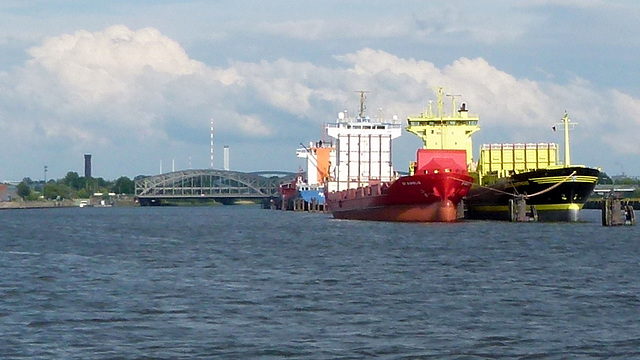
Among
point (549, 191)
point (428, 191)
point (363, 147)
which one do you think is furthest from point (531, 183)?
point (363, 147)

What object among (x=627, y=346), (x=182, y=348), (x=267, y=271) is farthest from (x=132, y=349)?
(x=267, y=271)

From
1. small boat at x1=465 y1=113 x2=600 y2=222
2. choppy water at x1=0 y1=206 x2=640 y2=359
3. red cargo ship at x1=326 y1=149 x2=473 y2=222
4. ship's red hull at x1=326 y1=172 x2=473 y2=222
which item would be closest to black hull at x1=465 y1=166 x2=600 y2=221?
small boat at x1=465 y1=113 x2=600 y2=222

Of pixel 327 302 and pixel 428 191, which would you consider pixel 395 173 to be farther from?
pixel 327 302

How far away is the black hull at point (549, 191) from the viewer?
2409 inches

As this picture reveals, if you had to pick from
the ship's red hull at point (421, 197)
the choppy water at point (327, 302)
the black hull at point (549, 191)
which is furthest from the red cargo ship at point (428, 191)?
the choppy water at point (327, 302)

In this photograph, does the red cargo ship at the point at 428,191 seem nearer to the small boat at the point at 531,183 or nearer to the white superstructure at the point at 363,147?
the small boat at the point at 531,183

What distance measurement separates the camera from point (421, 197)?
6222cm

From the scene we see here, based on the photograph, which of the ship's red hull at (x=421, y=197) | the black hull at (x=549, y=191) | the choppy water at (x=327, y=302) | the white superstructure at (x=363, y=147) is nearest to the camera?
the choppy water at (x=327, y=302)

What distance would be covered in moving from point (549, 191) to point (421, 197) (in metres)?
7.39

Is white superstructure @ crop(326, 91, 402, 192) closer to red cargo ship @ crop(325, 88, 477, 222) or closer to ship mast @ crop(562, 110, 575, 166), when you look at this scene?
red cargo ship @ crop(325, 88, 477, 222)

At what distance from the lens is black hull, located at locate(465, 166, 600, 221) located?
61188 mm

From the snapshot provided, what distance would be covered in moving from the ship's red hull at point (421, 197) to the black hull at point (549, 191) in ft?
13.1

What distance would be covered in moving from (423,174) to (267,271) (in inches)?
1137

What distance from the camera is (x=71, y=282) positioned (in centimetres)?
3067
